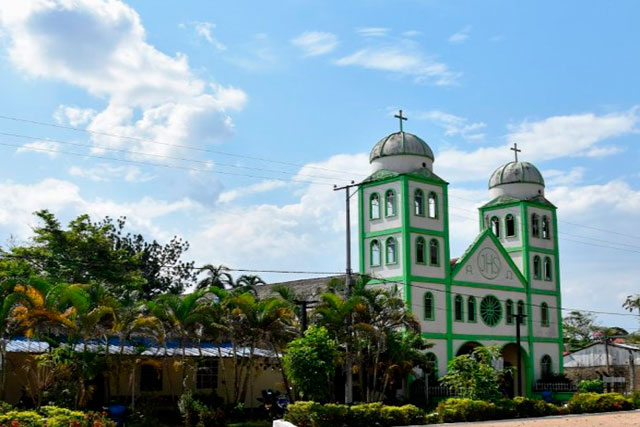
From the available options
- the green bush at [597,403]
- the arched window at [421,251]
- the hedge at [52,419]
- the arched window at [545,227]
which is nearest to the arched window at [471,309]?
the arched window at [421,251]

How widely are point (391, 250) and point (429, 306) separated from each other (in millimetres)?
3383

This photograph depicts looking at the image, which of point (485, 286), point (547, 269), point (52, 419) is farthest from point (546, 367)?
point (52, 419)

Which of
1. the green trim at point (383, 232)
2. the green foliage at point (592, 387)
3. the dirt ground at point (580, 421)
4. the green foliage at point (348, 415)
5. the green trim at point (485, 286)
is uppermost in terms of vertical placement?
the green trim at point (383, 232)

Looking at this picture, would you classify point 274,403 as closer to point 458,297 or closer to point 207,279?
point 207,279

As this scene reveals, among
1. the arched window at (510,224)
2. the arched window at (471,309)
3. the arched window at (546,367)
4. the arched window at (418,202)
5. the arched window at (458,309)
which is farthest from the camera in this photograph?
the arched window at (510,224)

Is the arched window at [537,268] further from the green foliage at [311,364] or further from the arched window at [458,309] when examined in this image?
the green foliage at [311,364]

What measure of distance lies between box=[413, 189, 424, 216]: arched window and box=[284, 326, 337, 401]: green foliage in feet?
53.8

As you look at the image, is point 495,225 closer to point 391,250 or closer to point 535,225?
point 535,225

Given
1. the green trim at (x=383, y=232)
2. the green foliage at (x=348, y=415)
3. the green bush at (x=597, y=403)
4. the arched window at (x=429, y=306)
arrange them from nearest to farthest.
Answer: the green foliage at (x=348, y=415)
the green bush at (x=597, y=403)
the arched window at (x=429, y=306)
the green trim at (x=383, y=232)

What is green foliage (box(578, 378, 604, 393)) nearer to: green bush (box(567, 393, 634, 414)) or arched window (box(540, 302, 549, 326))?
arched window (box(540, 302, 549, 326))

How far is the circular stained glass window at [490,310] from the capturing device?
47156 millimetres

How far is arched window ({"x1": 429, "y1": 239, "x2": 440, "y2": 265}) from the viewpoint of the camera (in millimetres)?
44656

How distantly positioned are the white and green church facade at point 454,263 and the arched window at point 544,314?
0.06m

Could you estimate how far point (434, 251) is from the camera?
1769 inches
